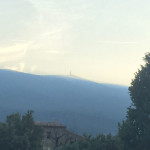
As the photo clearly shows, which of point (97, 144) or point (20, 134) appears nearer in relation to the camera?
point (97, 144)

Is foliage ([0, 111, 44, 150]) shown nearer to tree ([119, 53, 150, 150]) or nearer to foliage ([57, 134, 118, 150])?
foliage ([57, 134, 118, 150])

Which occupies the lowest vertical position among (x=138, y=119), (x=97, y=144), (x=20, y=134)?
(x=97, y=144)

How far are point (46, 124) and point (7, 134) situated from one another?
32530 millimetres

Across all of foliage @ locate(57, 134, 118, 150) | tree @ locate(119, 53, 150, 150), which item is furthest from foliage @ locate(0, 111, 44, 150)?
tree @ locate(119, 53, 150, 150)

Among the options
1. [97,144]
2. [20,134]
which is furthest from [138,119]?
[20,134]

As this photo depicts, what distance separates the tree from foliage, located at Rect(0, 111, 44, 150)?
337 inches

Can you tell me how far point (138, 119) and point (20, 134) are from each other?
11567 millimetres

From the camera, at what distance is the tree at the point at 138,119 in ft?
87.9

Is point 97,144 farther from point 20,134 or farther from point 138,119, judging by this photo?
point 20,134

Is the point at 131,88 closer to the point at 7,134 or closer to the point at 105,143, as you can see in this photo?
the point at 105,143

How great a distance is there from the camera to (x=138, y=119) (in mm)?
27844

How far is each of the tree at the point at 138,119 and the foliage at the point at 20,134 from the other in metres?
8.57

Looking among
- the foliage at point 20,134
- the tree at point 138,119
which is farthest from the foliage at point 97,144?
the foliage at point 20,134

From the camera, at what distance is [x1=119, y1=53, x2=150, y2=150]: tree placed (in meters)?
26.8
